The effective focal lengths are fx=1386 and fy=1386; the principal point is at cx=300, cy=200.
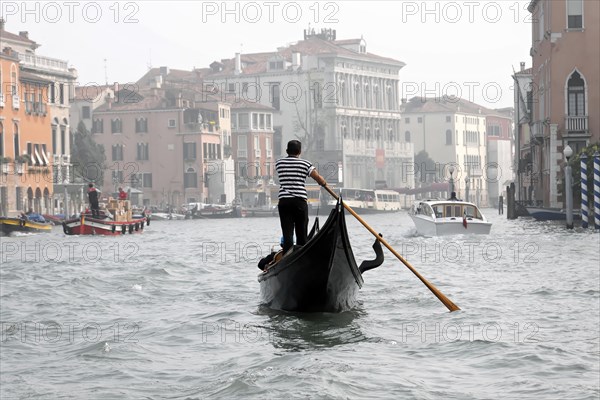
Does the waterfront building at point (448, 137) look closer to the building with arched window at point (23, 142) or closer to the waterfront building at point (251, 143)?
the waterfront building at point (251, 143)

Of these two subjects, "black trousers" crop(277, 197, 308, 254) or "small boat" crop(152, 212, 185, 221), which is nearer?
"black trousers" crop(277, 197, 308, 254)

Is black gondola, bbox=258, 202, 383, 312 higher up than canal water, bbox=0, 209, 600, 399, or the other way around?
black gondola, bbox=258, 202, 383, 312

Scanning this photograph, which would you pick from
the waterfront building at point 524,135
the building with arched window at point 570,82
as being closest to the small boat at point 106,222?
the building with arched window at point 570,82

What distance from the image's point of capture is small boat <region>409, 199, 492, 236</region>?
2753 centimetres

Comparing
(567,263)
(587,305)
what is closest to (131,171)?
(567,263)

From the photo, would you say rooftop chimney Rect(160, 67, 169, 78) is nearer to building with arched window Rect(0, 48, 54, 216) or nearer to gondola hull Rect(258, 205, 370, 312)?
building with arched window Rect(0, 48, 54, 216)

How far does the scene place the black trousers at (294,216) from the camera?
1141cm

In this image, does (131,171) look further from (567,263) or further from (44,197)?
(567,263)

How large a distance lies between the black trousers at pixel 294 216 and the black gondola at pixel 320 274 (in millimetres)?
134

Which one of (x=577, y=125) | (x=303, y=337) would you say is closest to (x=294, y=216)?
(x=303, y=337)

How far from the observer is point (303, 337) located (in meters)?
10.8

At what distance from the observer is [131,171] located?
236 ft

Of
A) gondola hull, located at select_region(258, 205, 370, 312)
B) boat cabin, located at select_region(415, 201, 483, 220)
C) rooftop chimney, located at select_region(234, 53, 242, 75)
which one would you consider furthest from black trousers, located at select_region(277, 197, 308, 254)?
rooftop chimney, located at select_region(234, 53, 242, 75)

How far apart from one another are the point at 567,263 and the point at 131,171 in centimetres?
5434
